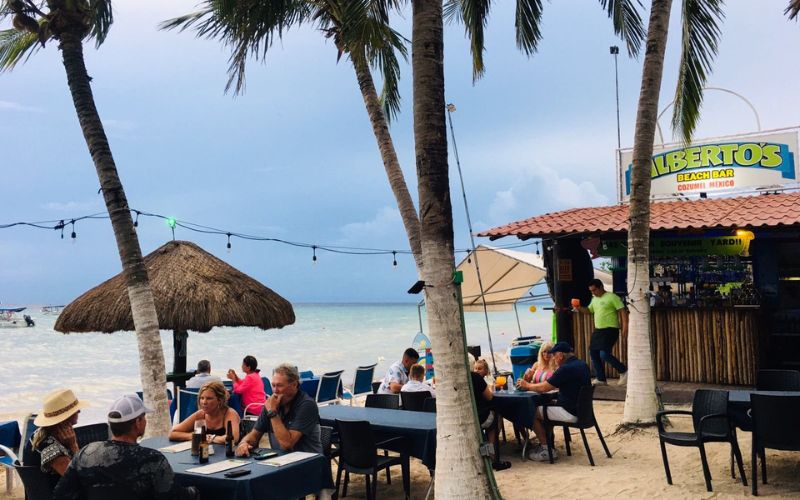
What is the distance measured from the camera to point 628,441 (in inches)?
331

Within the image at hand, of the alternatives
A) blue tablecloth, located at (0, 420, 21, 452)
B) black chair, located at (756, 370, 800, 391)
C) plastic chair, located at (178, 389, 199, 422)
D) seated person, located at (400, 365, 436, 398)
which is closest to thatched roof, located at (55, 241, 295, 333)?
plastic chair, located at (178, 389, 199, 422)

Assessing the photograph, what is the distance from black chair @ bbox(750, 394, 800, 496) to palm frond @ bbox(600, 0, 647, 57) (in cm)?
717

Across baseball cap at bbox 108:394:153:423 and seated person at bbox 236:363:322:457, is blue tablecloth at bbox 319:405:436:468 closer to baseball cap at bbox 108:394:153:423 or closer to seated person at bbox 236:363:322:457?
seated person at bbox 236:363:322:457

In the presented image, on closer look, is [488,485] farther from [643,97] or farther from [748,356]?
[748,356]

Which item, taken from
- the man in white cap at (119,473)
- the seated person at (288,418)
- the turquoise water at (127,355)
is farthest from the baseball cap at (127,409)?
the turquoise water at (127,355)

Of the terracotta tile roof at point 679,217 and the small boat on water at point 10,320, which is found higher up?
the terracotta tile roof at point 679,217

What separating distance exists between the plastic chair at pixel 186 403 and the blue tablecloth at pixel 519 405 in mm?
3612

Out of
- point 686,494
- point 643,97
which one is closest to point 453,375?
point 686,494

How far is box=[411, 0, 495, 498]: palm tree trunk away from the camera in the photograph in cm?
525

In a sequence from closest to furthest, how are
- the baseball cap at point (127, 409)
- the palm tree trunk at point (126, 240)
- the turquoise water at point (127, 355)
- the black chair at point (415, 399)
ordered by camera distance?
1. the baseball cap at point (127, 409)
2. the palm tree trunk at point (126, 240)
3. the black chair at point (415, 399)
4. the turquoise water at point (127, 355)

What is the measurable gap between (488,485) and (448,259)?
5.61 ft

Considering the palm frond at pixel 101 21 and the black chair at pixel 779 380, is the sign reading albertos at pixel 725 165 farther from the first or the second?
the palm frond at pixel 101 21

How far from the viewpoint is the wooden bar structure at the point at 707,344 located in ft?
A: 35.8

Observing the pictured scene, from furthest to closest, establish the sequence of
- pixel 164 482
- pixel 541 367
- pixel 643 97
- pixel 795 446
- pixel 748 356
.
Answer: pixel 748 356
pixel 643 97
pixel 541 367
pixel 795 446
pixel 164 482
